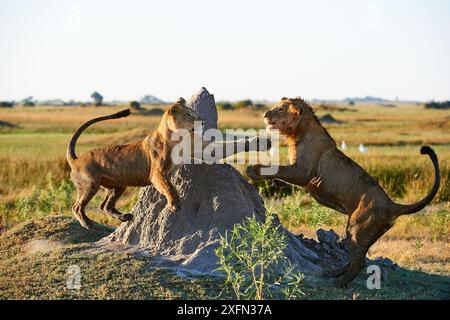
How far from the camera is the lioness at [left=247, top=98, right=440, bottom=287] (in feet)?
28.4

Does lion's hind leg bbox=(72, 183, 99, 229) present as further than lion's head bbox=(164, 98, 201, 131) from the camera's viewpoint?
Yes

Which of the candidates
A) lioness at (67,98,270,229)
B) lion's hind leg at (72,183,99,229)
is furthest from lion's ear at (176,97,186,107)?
lion's hind leg at (72,183,99,229)

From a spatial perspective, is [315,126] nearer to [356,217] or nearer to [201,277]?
[356,217]

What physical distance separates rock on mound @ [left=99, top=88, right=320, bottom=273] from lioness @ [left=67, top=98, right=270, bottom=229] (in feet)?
1.39

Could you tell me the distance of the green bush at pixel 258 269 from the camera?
7.93 meters

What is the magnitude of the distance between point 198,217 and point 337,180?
171cm

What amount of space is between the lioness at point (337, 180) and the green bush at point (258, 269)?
0.61 metres

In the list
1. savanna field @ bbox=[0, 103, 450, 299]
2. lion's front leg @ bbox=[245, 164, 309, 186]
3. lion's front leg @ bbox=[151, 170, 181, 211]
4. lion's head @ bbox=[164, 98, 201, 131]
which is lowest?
savanna field @ bbox=[0, 103, 450, 299]

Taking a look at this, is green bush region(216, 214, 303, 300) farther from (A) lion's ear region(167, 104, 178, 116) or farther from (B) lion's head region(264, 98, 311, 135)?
(A) lion's ear region(167, 104, 178, 116)

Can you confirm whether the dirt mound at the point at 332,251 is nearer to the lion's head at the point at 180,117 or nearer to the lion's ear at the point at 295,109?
the lion's ear at the point at 295,109

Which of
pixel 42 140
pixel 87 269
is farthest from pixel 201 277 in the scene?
pixel 42 140

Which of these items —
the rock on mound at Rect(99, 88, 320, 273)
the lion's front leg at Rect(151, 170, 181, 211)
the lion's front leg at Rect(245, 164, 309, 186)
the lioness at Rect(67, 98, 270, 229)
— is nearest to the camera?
the lion's front leg at Rect(245, 164, 309, 186)

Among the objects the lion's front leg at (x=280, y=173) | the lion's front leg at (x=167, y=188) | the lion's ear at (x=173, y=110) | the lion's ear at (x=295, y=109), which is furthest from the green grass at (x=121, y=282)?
the lion's ear at (x=295, y=109)

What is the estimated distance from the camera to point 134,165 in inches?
356
